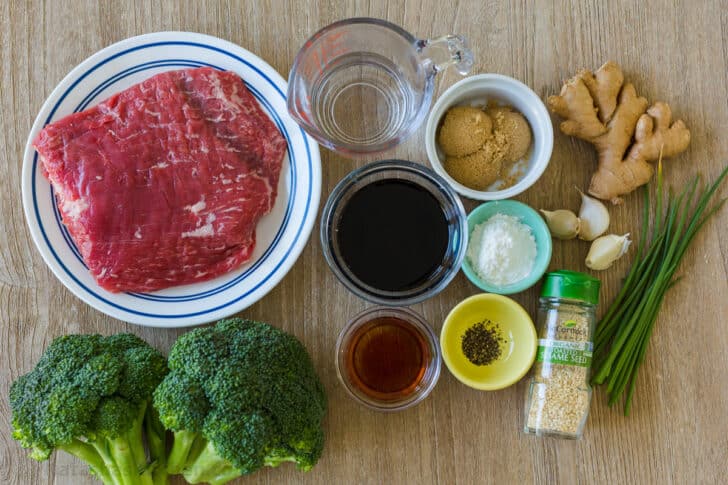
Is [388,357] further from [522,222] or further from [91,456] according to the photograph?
[91,456]

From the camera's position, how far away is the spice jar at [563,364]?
5.00 ft

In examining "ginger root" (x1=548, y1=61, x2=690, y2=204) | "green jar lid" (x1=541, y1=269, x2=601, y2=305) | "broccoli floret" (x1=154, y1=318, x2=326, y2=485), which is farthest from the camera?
"ginger root" (x1=548, y1=61, x2=690, y2=204)

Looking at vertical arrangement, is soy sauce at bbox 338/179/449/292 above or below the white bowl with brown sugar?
below

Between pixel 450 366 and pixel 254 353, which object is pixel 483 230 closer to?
pixel 450 366

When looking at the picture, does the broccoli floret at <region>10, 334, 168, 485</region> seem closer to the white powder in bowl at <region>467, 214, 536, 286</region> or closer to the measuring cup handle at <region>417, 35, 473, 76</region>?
the white powder in bowl at <region>467, 214, 536, 286</region>

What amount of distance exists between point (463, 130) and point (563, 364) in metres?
0.63

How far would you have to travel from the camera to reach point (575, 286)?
1.50 metres

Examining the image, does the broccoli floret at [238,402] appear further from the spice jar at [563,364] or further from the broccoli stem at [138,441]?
the spice jar at [563,364]

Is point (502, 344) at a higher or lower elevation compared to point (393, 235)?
lower

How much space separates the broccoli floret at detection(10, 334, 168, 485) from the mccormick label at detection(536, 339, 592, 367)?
0.95 meters

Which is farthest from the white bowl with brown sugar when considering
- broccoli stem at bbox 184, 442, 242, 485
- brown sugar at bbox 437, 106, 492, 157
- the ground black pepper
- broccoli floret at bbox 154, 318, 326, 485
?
broccoli stem at bbox 184, 442, 242, 485

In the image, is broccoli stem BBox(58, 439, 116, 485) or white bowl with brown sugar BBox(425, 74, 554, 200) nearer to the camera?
broccoli stem BBox(58, 439, 116, 485)

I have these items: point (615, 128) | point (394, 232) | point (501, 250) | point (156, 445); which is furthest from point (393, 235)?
point (156, 445)

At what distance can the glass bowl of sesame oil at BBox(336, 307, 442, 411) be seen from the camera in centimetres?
158
